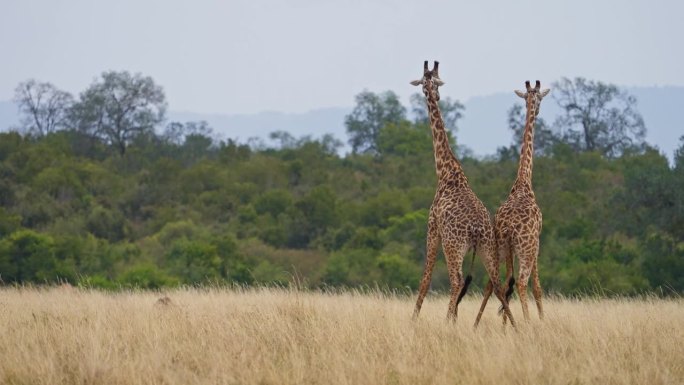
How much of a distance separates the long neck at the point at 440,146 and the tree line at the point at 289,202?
183 cm

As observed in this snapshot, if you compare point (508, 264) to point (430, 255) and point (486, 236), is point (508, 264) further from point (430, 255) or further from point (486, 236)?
point (430, 255)

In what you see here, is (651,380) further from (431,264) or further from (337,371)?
(431,264)

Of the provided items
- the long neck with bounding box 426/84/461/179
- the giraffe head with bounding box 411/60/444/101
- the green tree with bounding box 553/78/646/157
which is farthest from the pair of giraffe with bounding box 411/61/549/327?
the green tree with bounding box 553/78/646/157

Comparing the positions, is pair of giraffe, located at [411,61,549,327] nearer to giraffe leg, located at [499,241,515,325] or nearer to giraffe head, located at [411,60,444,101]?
giraffe leg, located at [499,241,515,325]

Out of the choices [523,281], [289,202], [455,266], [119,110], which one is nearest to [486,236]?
[455,266]

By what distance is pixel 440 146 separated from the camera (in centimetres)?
1102

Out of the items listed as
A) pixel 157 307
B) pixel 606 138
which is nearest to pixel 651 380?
pixel 157 307

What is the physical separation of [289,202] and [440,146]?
29.2 m

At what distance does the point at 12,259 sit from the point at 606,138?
133ft

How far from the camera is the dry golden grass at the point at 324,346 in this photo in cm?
774

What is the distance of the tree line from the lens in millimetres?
27172

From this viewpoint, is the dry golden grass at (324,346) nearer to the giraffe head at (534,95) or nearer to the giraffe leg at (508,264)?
the giraffe leg at (508,264)

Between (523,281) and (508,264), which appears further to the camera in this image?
(508,264)

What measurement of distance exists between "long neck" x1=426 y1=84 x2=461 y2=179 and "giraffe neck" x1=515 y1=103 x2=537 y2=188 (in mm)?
565
